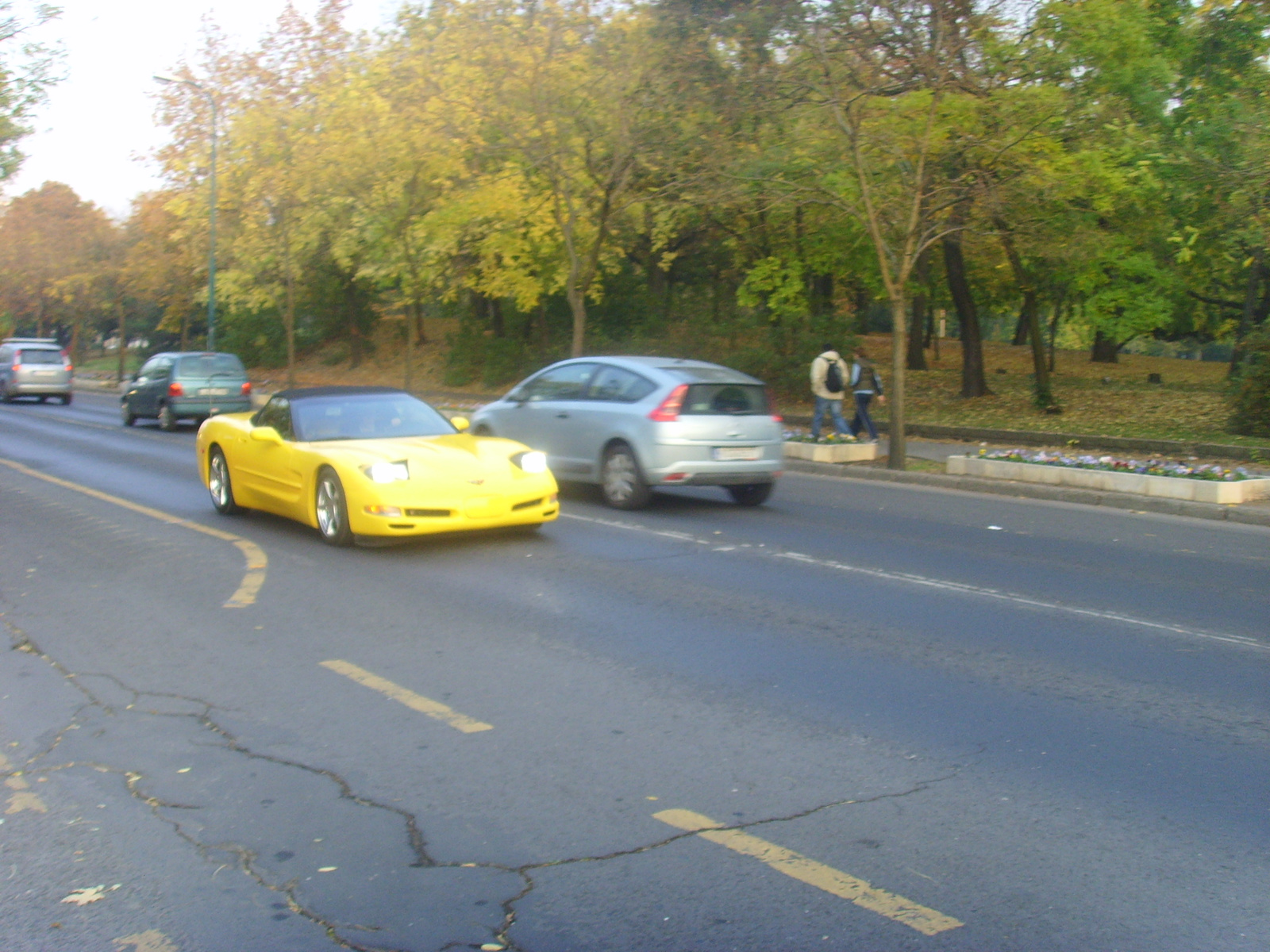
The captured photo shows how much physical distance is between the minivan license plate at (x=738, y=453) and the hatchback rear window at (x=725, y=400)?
36cm

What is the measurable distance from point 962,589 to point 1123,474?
6.92 m

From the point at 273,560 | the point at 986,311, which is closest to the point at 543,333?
the point at 986,311

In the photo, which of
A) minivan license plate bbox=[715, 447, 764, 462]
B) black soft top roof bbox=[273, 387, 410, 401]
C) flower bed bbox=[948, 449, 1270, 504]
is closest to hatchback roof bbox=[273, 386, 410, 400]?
black soft top roof bbox=[273, 387, 410, 401]

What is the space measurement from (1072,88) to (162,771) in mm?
21534

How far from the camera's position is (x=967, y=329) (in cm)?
2727

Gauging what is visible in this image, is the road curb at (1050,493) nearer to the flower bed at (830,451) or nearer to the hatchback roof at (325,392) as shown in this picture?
the flower bed at (830,451)

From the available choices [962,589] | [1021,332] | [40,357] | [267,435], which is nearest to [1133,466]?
[962,589]

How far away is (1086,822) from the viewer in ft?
14.3

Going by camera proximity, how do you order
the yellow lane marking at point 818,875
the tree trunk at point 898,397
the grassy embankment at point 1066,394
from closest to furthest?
the yellow lane marking at point 818,875 → the tree trunk at point 898,397 → the grassy embankment at point 1066,394

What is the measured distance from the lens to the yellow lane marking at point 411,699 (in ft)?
17.6

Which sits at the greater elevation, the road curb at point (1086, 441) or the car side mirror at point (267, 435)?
the car side mirror at point (267, 435)

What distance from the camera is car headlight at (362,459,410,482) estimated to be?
9.55 metres

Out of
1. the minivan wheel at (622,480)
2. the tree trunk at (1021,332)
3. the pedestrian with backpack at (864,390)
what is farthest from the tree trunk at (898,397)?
the tree trunk at (1021,332)

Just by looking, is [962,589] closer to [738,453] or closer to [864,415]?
[738,453]
